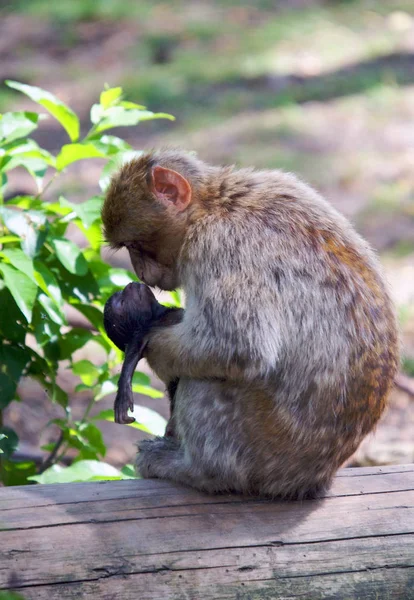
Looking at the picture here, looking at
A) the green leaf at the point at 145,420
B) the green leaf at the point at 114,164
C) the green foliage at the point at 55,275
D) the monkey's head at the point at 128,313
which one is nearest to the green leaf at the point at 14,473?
the green foliage at the point at 55,275

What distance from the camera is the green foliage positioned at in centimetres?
417

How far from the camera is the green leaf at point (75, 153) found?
425 cm

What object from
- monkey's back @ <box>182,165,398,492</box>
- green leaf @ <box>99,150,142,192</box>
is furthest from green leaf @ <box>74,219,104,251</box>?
monkey's back @ <box>182,165,398,492</box>

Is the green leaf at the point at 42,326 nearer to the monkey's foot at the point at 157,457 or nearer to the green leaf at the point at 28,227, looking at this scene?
the green leaf at the point at 28,227

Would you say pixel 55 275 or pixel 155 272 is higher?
pixel 155 272

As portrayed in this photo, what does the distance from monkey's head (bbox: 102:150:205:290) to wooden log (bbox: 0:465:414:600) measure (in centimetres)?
103

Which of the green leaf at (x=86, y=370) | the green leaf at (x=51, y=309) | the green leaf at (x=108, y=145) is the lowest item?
the green leaf at (x=86, y=370)

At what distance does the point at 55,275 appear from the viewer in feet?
14.7

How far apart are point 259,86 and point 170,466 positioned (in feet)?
31.6

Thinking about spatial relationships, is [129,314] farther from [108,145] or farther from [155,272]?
[108,145]

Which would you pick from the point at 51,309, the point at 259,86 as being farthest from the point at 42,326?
the point at 259,86

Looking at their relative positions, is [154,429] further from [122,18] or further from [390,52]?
[122,18]

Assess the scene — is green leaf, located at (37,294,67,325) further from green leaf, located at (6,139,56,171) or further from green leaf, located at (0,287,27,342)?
green leaf, located at (6,139,56,171)

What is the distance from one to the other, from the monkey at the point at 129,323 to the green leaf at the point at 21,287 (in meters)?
0.36
